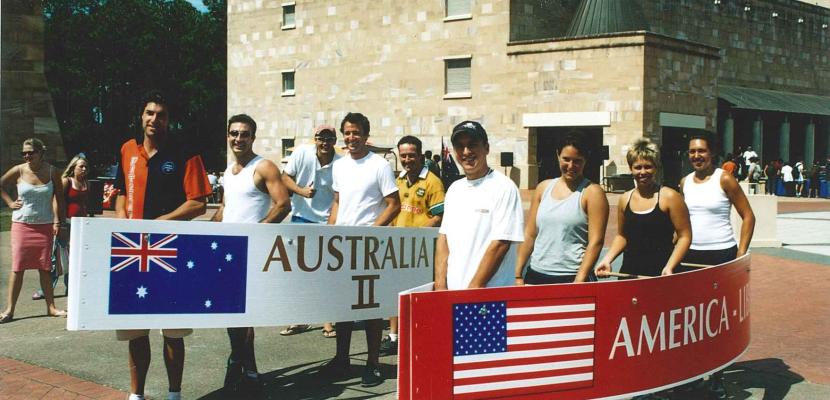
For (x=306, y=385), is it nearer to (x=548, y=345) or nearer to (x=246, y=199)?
(x=246, y=199)

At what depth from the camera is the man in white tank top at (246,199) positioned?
629 centimetres

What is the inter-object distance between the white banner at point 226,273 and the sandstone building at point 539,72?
27507 millimetres

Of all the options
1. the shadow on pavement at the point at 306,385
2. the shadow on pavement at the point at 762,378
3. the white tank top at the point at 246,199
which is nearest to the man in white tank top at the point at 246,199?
the white tank top at the point at 246,199

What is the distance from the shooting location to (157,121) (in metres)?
5.81

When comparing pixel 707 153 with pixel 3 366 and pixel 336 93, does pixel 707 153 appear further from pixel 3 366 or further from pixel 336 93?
pixel 336 93

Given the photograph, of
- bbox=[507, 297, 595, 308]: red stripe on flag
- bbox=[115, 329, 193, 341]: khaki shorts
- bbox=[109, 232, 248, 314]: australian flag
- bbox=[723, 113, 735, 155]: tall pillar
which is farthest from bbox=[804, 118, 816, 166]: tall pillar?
bbox=[507, 297, 595, 308]: red stripe on flag

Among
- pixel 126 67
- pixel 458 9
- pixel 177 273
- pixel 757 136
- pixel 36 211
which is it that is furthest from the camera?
pixel 126 67

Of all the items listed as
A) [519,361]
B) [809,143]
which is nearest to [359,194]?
[519,361]

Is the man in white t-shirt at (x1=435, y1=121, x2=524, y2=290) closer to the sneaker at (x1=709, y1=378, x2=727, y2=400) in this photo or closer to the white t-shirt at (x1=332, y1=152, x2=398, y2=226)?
the white t-shirt at (x1=332, y1=152, x2=398, y2=226)

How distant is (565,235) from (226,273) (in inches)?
85.8

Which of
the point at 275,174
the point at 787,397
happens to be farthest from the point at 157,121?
the point at 787,397

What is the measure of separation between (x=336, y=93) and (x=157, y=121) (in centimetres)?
3609

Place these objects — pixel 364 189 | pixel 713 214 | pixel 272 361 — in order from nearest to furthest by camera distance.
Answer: pixel 713 214 → pixel 364 189 → pixel 272 361

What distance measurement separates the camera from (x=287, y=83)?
43938 mm
